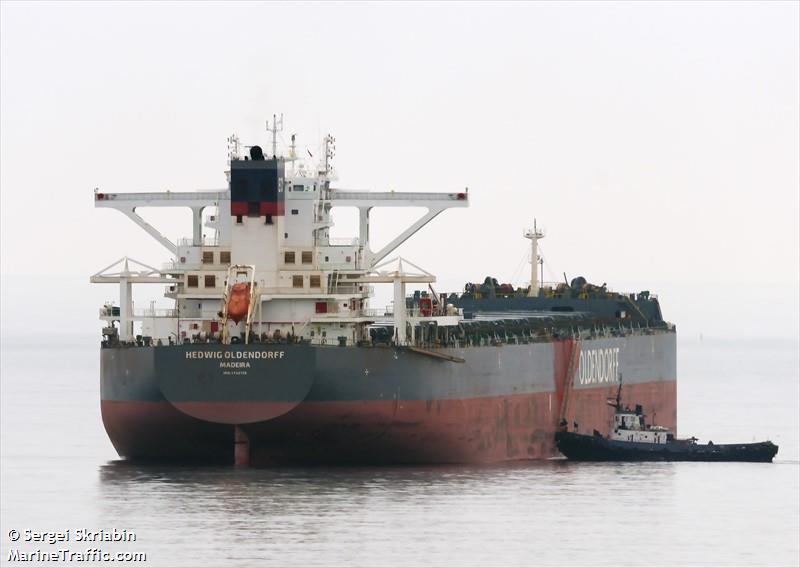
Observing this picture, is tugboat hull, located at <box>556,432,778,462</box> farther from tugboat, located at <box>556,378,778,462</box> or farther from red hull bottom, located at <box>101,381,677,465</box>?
red hull bottom, located at <box>101,381,677,465</box>

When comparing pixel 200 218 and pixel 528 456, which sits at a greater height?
pixel 200 218

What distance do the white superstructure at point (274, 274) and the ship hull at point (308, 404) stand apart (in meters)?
1.35

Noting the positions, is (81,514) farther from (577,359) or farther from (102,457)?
(577,359)

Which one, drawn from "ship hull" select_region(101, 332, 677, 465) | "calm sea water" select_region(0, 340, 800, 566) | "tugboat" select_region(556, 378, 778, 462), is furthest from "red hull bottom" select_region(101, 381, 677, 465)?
"tugboat" select_region(556, 378, 778, 462)

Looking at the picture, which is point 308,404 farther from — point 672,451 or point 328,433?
point 672,451

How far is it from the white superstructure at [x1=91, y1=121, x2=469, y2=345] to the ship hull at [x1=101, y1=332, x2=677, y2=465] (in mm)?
1354

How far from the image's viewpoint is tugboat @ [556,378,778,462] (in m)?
76.7

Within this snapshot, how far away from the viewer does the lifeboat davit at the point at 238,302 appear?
69.4 metres

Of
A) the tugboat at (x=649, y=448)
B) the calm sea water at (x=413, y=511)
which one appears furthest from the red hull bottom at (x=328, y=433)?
the tugboat at (x=649, y=448)

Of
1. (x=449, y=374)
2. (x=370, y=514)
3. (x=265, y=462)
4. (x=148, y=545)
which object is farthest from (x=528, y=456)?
(x=148, y=545)

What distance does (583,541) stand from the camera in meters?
58.7

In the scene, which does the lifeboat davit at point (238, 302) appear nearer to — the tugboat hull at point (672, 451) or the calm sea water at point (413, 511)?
the calm sea water at point (413, 511)

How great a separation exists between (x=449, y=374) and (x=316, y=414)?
543 centimetres

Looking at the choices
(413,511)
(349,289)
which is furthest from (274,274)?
(413,511)
